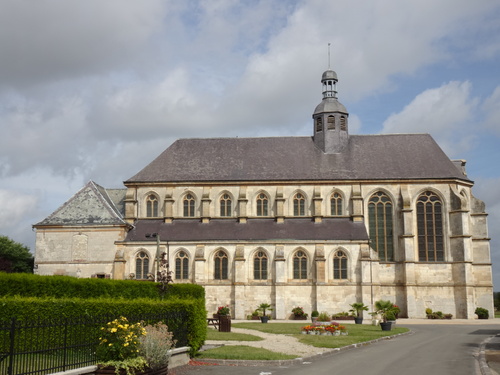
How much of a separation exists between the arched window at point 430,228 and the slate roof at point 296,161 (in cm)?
225

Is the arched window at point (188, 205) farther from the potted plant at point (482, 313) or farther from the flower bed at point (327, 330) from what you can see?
the potted plant at point (482, 313)

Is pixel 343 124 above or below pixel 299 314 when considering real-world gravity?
above

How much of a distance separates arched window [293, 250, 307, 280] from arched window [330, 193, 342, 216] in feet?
19.4

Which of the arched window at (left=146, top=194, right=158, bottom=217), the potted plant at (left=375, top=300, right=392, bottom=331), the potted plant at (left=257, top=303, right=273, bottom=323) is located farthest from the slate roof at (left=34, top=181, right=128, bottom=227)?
the potted plant at (left=375, top=300, right=392, bottom=331)

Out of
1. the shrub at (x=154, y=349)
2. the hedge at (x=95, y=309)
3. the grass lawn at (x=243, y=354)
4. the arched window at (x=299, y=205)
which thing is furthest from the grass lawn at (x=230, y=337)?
the arched window at (x=299, y=205)

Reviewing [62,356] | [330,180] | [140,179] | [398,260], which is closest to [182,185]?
[140,179]

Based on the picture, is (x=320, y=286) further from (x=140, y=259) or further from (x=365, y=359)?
(x=365, y=359)

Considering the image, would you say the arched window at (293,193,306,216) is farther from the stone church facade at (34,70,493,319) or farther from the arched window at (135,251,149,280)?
the arched window at (135,251,149,280)

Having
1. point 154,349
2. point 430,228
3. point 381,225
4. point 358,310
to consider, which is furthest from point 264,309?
point 154,349

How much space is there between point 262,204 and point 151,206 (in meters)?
10.3

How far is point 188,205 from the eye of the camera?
5250cm

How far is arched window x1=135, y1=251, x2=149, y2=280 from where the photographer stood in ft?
157

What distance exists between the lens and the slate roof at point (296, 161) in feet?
170

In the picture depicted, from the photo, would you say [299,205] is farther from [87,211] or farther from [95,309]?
[95,309]
